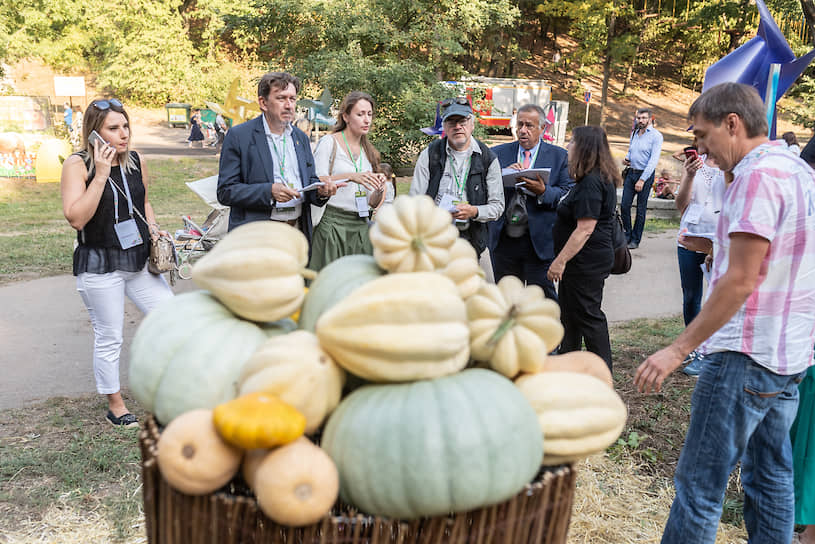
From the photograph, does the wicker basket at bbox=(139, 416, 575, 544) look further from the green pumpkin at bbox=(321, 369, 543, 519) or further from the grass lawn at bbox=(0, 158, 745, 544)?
the grass lawn at bbox=(0, 158, 745, 544)

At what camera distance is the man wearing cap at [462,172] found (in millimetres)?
4449

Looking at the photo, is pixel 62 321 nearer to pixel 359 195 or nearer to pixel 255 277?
pixel 359 195

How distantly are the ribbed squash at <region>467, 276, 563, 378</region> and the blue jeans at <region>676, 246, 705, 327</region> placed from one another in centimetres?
399

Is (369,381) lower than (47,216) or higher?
higher

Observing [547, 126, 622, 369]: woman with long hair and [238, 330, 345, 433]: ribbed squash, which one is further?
[547, 126, 622, 369]: woman with long hair

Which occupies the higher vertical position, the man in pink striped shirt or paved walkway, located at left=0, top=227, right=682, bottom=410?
the man in pink striped shirt

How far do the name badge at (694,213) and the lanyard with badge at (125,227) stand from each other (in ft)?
11.8

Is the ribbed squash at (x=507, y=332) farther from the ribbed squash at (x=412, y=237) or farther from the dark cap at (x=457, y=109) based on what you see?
the dark cap at (x=457, y=109)

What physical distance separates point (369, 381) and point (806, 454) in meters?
2.27

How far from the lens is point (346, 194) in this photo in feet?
15.0

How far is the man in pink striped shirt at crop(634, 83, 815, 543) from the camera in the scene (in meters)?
2.11

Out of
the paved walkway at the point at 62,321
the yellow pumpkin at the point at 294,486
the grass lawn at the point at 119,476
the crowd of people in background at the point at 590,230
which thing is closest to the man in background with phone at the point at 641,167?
the paved walkway at the point at 62,321

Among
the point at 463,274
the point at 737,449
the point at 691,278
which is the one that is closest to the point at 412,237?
the point at 463,274

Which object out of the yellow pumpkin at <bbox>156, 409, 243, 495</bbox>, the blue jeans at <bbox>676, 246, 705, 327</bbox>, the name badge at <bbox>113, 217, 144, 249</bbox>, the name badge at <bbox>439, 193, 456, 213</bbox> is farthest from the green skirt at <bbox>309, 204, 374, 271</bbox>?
the yellow pumpkin at <bbox>156, 409, 243, 495</bbox>
